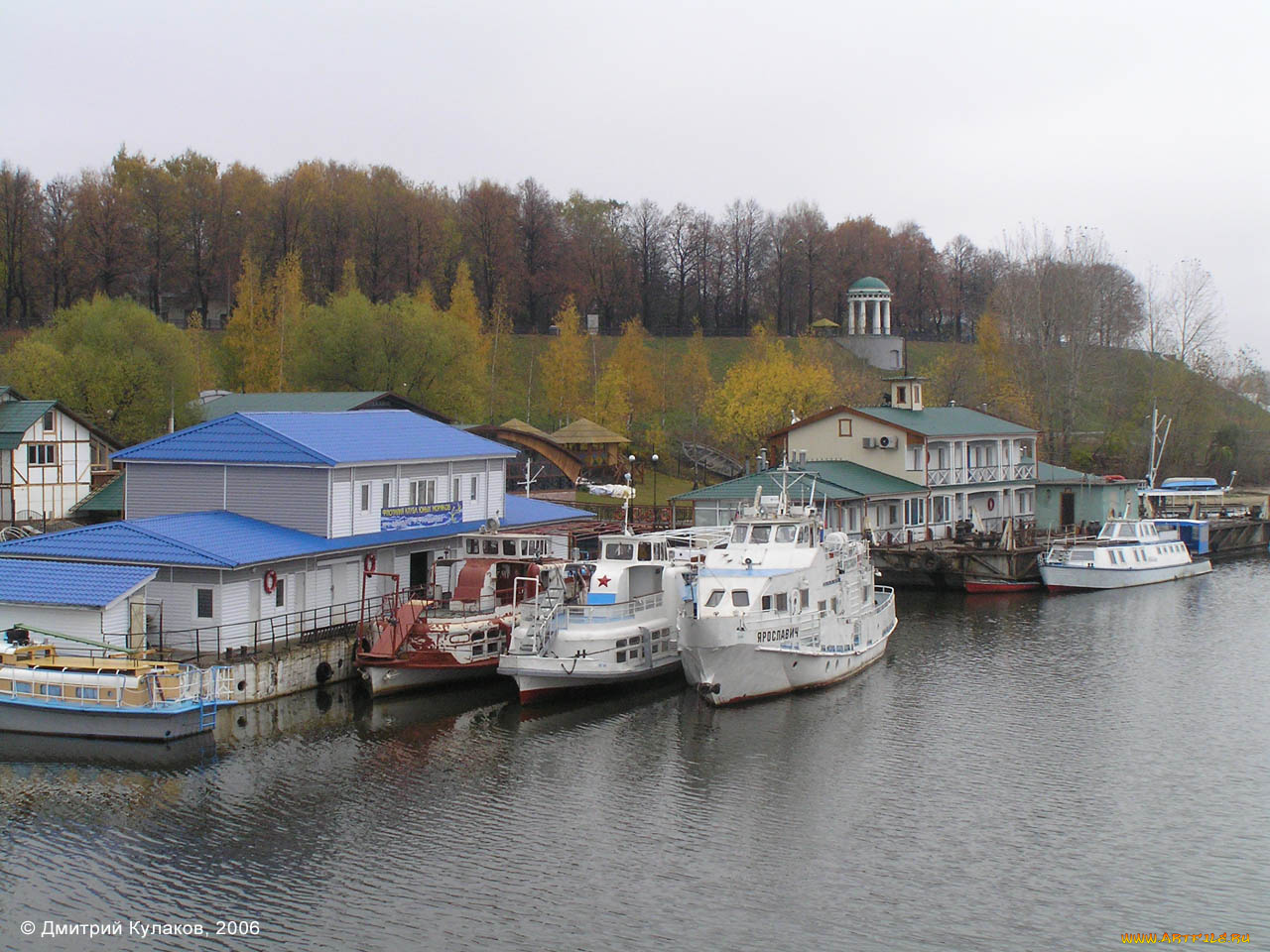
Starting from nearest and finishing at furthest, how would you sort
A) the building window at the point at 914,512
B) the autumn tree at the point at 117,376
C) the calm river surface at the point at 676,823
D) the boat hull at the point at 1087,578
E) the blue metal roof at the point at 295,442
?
the calm river surface at the point at 676,823 → the blue metal roof at the point at 295,442 → the boat hull at the point at 1087,578 → the autumn tree at the point at 117,376 → the building window at the point at 914,512

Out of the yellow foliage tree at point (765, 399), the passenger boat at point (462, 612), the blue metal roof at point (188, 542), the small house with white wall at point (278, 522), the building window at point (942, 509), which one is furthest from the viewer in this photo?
the yellow foliage tree at point (765, 399)

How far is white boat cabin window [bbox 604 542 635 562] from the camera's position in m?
40.6

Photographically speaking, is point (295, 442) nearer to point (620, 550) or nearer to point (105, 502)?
point (620, 550)

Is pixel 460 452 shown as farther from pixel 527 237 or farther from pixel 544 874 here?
pixel 527 237

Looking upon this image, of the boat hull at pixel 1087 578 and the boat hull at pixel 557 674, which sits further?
the boat hull at pixel 1087 578

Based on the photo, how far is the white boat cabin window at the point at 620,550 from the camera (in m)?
40.6

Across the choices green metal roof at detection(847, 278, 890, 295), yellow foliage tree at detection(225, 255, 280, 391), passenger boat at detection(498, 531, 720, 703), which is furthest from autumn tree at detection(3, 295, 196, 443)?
green metal roof at detection(847, 278, 890, 295)

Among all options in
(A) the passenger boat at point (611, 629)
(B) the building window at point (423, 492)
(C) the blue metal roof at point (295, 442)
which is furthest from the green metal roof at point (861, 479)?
(B) the building window at point (423, 492)

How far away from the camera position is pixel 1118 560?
62531mm

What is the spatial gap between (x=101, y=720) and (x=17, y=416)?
30.0 meters

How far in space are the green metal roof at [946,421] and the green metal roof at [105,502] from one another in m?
38.0

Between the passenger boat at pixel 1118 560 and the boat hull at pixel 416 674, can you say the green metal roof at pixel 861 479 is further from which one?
the boat hull at pixel 416 674

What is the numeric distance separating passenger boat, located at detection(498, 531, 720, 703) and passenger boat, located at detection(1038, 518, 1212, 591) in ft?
88.0

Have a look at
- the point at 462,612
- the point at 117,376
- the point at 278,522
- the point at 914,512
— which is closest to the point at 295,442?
the point at 278,522
